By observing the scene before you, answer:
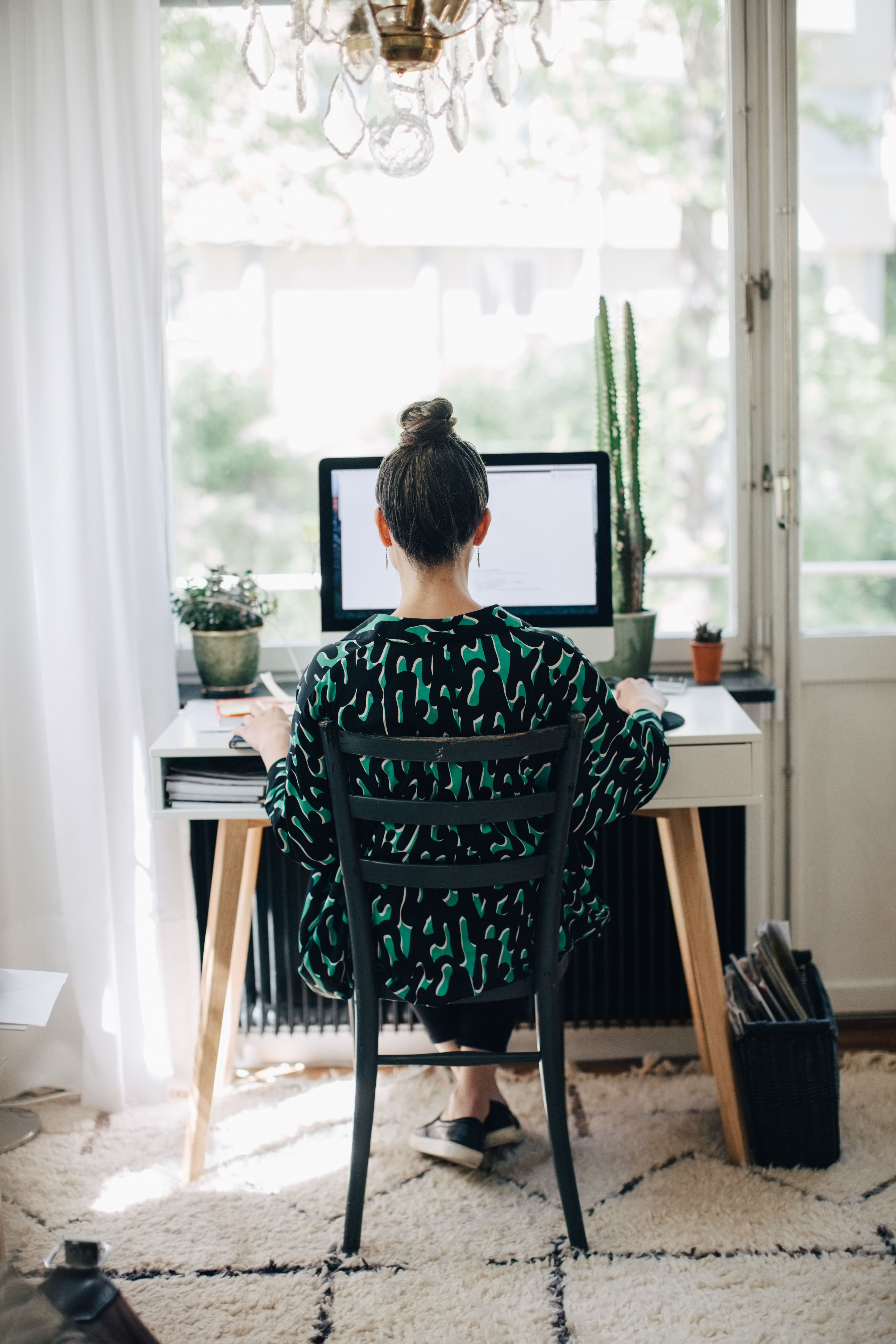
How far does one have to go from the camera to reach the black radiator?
2301mm

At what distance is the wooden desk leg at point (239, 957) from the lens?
207 cm

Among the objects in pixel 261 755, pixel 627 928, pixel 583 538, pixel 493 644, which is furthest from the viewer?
pixel 627 928

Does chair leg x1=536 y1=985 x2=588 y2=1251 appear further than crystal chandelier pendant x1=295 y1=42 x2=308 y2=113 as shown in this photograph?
Yes

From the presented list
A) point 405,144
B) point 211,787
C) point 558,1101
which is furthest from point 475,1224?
point 405,144

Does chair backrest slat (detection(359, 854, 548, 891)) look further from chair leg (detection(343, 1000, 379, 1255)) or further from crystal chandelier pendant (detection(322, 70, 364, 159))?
crystal chandelier pendant (detection(322, 70, 364, 159))

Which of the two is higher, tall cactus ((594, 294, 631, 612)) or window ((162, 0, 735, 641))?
window ((162, 0, 735, 641))

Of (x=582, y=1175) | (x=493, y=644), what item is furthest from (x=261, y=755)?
(x=582, y=1175)

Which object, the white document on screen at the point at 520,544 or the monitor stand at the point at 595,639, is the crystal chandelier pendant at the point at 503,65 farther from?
the monitor stand at the point at 595,639

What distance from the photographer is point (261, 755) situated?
5.75 ft

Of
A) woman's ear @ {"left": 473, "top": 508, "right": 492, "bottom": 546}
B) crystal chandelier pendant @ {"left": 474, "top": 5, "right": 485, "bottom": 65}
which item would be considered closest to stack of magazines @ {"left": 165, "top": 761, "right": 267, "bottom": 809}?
woman's ear @ {"left": 473, "top": 508, "right": 492, "bottom": 546}

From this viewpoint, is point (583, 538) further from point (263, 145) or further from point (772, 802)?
point (263, 145)

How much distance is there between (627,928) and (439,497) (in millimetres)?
1150

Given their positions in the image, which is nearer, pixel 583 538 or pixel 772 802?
pixel 583 538

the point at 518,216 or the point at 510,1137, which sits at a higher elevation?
the point at 518,216
